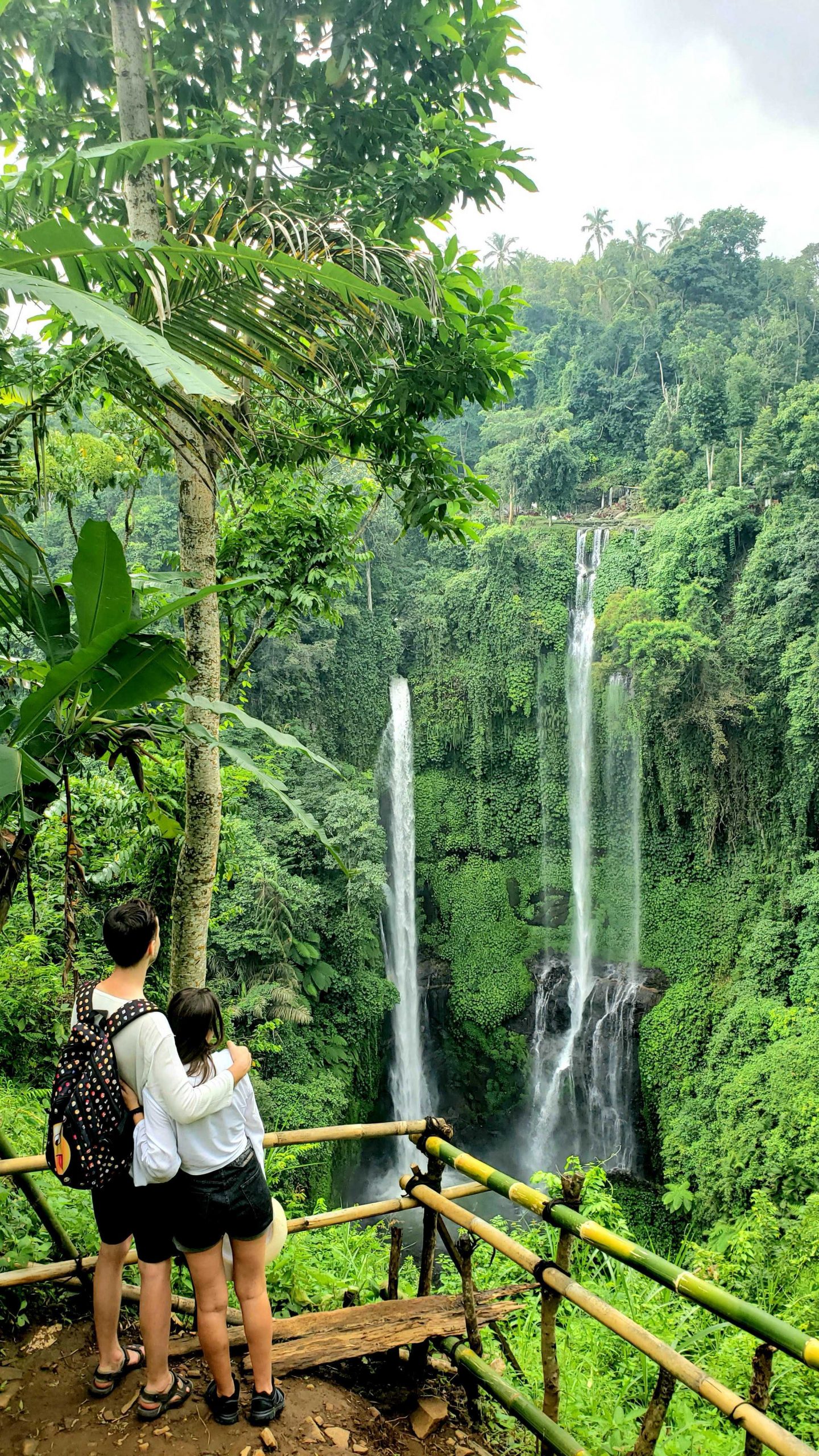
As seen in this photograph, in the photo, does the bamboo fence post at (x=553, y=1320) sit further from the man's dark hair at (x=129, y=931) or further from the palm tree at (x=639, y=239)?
the palm tree at (x=639, y=239)

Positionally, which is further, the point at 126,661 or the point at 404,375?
the point at 404,375

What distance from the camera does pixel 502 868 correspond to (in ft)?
47.4

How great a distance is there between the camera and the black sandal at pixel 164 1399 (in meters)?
1.62

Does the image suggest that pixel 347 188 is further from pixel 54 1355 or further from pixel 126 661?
pixel 54 1355

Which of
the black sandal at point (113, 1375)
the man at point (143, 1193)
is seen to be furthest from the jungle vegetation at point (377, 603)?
the black sandal at point (113, 1375)

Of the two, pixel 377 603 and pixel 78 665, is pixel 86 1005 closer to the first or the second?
pixel 78 665

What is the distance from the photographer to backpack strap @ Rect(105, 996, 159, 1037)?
1605 millimetres

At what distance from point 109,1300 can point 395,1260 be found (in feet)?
2.54

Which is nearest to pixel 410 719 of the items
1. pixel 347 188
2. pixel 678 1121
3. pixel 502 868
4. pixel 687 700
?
pixel 502 868

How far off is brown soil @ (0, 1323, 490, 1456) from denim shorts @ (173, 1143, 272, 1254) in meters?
0.35

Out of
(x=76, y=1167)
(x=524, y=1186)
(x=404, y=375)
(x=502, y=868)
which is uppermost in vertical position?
(x=404, y=375)

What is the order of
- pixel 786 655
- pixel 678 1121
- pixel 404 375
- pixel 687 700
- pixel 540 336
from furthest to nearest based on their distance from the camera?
pixel 540 336 < pixel 687 700 < pixel 786 655 < pixel 678 1121 < pixel 404 375

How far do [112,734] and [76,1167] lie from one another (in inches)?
34.6

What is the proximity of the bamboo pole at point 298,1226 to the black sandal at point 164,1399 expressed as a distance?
27 centimetres
